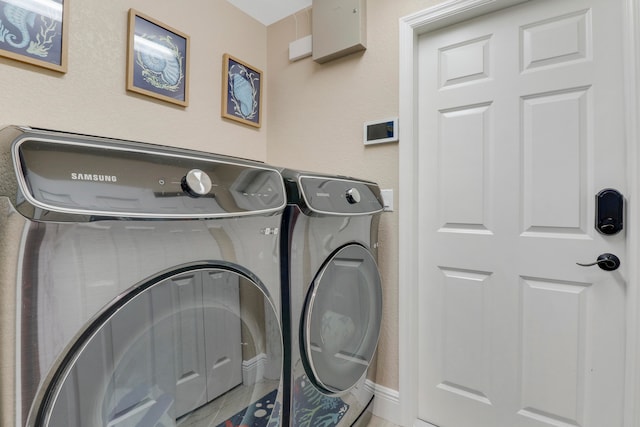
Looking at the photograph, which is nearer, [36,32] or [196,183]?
[196,183]

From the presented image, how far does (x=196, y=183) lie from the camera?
0.68 meters

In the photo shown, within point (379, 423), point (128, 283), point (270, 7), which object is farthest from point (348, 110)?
point (379, 423)

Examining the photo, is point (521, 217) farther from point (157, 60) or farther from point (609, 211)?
point (157, 60)

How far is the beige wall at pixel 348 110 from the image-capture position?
163 cm

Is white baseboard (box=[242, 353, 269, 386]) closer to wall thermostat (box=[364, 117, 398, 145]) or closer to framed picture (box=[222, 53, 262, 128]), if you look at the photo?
wall thermostat (box=[364, 117, 398, 145])

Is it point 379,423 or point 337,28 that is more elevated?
point 337,28

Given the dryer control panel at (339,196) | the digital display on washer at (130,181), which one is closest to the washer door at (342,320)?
the dryer control panel at (339,196)

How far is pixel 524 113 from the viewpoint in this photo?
4.50 feet

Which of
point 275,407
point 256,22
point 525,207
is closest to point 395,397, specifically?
point 275,407

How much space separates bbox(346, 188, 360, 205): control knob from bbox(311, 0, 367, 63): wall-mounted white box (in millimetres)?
882

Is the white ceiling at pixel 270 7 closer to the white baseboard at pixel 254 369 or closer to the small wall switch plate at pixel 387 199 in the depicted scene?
the small wall switch plate at pixel 387 199

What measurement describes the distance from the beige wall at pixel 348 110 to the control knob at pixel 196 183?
3.64 ft

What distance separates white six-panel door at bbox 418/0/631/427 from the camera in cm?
123

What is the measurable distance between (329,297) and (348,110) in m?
1.08
